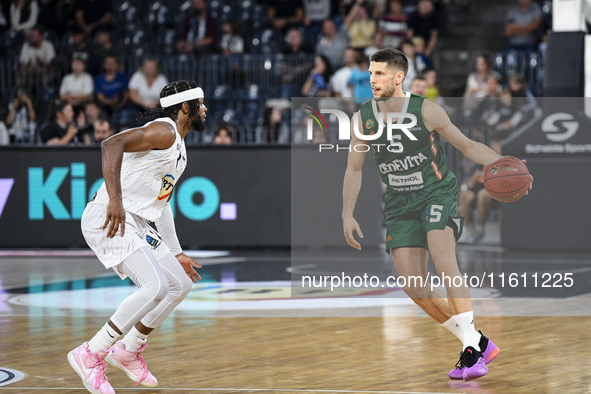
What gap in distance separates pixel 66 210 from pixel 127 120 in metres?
2.93

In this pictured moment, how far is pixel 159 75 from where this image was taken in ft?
51.8

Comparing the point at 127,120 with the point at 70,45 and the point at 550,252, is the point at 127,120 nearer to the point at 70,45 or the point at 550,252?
the point at 70,45

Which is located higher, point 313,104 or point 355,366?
point 313,104

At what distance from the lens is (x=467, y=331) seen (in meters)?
5.77

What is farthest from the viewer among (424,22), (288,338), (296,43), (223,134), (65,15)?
(65,15)

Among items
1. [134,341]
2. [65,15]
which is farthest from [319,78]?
[134,341]

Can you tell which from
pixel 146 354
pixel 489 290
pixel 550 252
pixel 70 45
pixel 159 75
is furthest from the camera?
pixel 70 45

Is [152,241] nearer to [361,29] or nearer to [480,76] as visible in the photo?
[480,76]

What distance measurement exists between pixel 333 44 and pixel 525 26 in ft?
11.6

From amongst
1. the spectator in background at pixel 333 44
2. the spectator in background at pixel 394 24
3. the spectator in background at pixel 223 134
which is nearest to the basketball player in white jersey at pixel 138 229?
the spectator in background at pixel 223 134

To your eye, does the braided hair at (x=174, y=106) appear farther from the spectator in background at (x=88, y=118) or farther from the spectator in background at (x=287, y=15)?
the spectator in background at (x=287, y=15)

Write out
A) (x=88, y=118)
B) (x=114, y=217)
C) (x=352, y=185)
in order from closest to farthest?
(x=114, y=217)
(x=352, y=185)
(x=88, y=118)

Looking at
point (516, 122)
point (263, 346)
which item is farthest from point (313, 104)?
point (263, 346)

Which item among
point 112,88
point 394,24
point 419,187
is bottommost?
point 419,187
